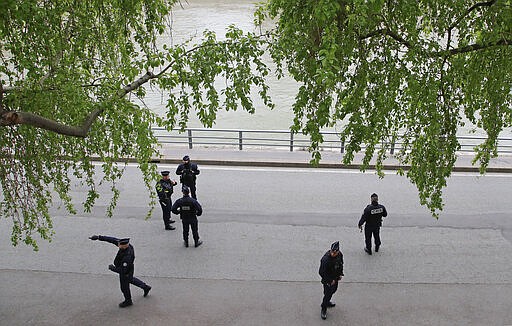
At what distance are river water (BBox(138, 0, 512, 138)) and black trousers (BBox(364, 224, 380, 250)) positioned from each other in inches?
125

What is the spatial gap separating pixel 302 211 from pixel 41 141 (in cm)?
628

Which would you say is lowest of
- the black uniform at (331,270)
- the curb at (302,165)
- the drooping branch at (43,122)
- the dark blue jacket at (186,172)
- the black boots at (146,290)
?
the black boots at (146,290)

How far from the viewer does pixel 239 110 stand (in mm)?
21516

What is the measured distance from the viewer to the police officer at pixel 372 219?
859 cm

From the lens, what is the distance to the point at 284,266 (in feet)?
28.5

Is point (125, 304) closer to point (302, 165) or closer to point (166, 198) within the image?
point (166, 198)

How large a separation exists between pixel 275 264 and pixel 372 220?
6.61 ft

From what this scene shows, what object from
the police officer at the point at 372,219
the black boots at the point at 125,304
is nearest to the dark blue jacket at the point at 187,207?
the black boots at the point at 125,304

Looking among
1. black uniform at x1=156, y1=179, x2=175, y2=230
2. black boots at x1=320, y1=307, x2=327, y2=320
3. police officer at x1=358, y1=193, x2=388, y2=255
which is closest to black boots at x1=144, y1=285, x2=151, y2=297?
black uniform at x1=156, y1=179, x2=175, y2=230

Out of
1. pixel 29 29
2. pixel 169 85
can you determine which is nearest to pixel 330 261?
pixel 169 85

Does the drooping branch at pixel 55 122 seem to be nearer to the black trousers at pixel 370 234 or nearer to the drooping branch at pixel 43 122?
the drooping branch at pixel 43 122

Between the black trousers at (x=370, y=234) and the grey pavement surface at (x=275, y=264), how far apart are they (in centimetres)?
24

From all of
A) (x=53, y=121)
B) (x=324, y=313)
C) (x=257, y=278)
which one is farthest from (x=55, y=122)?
(x=324, y=313)

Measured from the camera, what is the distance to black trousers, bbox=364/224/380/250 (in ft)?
28.8
